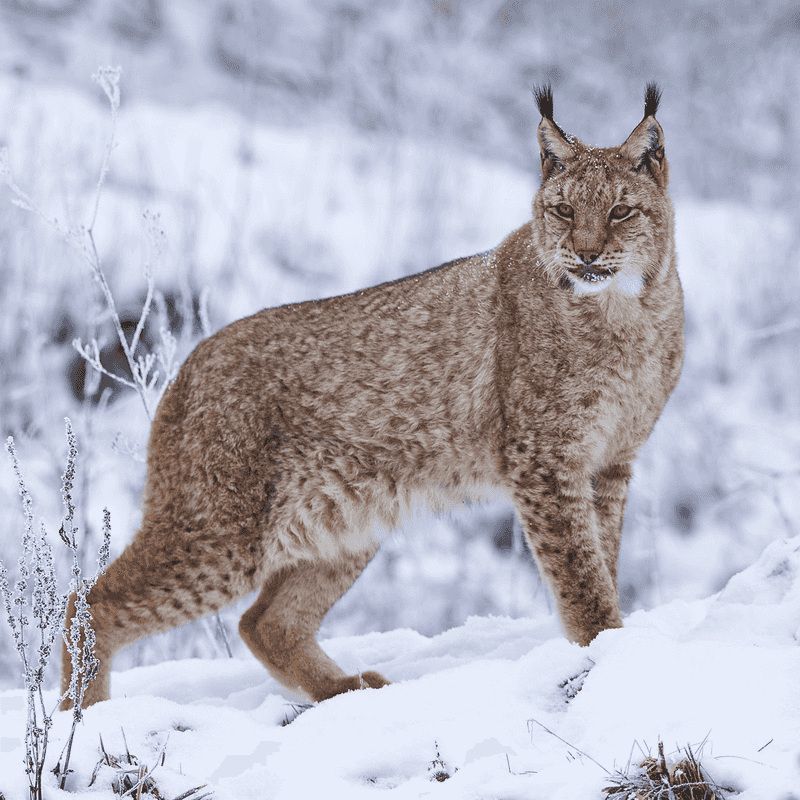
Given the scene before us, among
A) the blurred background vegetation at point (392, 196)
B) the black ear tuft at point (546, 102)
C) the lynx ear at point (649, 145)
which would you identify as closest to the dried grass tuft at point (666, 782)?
the lynx ear at point (649, 145)

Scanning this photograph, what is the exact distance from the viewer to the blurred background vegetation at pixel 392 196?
6.83m

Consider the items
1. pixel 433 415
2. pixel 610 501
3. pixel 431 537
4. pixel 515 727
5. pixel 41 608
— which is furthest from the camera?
pixel 431 537

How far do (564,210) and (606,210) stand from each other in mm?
156

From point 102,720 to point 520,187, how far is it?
8.22m

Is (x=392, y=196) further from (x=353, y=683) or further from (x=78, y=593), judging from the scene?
(x=78, y=593)

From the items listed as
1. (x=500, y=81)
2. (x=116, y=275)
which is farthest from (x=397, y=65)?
(x=116, y=275)

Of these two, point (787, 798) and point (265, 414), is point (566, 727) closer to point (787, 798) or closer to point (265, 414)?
point (787, 798)

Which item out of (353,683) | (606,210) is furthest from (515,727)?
(606,210)

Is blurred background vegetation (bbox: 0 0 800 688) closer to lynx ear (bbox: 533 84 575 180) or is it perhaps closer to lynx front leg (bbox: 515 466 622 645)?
lynx front leg (bbox: 515 466 622 645)

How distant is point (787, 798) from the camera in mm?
1584

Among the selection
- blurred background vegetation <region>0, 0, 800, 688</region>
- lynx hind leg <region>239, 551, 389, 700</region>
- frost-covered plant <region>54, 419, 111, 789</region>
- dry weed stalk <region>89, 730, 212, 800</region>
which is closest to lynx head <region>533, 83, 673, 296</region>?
lynx hind leg <region>239, 551, 389, 700</region>

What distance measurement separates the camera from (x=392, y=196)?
8.13 m

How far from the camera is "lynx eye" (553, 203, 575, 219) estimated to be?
125 inches

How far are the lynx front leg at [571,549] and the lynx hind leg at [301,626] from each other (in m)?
0.74
